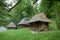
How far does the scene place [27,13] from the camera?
50.0 meters

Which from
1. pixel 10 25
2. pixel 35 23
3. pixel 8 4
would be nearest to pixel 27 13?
pixel 10 25

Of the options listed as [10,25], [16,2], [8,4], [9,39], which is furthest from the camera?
[10,25]

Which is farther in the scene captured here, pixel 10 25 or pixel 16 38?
pixel 10 25

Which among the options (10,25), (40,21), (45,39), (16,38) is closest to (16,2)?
(45,39)

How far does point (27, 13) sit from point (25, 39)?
30.9 m

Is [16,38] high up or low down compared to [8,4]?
down

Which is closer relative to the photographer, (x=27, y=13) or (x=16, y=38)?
(x=16, y=38)

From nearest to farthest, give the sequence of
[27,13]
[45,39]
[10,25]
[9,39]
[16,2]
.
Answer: [16,2] < [45,39] < [9,39] < [10,25] < [27,13]

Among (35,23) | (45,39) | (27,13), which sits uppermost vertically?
(27,13)

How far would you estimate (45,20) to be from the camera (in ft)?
94.5

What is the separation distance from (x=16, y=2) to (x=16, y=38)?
13.8 meters

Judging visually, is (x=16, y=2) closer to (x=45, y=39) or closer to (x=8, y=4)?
(x=8, y=4)

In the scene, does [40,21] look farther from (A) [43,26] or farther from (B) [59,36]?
(B) [59,36]

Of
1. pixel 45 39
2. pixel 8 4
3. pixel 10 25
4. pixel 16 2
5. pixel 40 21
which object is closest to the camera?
pixel 16 2
